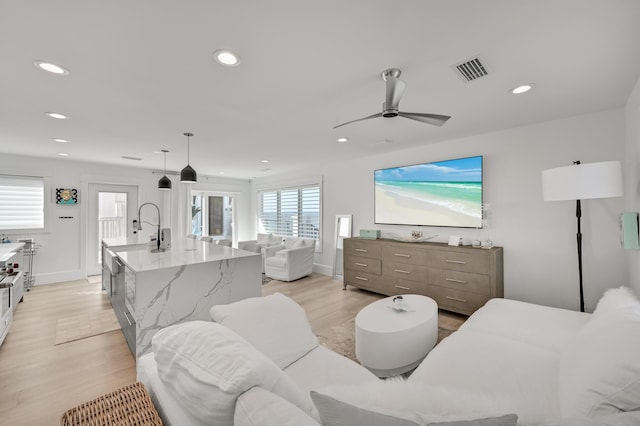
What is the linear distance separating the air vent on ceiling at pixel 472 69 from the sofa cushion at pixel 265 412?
2202 millimetres

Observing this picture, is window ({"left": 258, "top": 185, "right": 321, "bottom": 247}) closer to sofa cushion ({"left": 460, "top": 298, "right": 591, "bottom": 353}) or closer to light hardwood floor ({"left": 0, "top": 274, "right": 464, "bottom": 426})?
light hardwood floor ({"left": 0, "top": 274, "right": 464, "bottom": 426})

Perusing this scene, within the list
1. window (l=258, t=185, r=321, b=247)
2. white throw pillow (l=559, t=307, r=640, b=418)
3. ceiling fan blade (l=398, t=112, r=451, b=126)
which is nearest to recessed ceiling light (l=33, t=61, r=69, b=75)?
ceiling fan blade (l=398, t=112, r=451, b=126)

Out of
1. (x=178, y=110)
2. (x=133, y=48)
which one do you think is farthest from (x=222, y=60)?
(x=178, y=110)

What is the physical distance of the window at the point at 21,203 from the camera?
15.6 feet

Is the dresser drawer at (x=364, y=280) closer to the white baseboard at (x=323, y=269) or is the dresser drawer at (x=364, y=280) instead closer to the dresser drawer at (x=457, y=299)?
the dresser drawer at (x=457, y=299)

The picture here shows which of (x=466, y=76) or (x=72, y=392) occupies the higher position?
(x=466, y=76)

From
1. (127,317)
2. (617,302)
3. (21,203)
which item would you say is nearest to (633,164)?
(617,302)

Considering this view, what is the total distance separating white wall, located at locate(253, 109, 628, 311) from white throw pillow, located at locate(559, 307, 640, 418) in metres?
2.06

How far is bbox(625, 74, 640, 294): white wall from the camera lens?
217cm

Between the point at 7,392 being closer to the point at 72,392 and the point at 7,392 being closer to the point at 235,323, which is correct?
the point at 72,392

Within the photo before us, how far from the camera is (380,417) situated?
0.61 metres

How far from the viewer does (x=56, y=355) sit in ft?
8.33

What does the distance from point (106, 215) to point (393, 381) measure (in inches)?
269

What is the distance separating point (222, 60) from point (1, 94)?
2.13 meters
